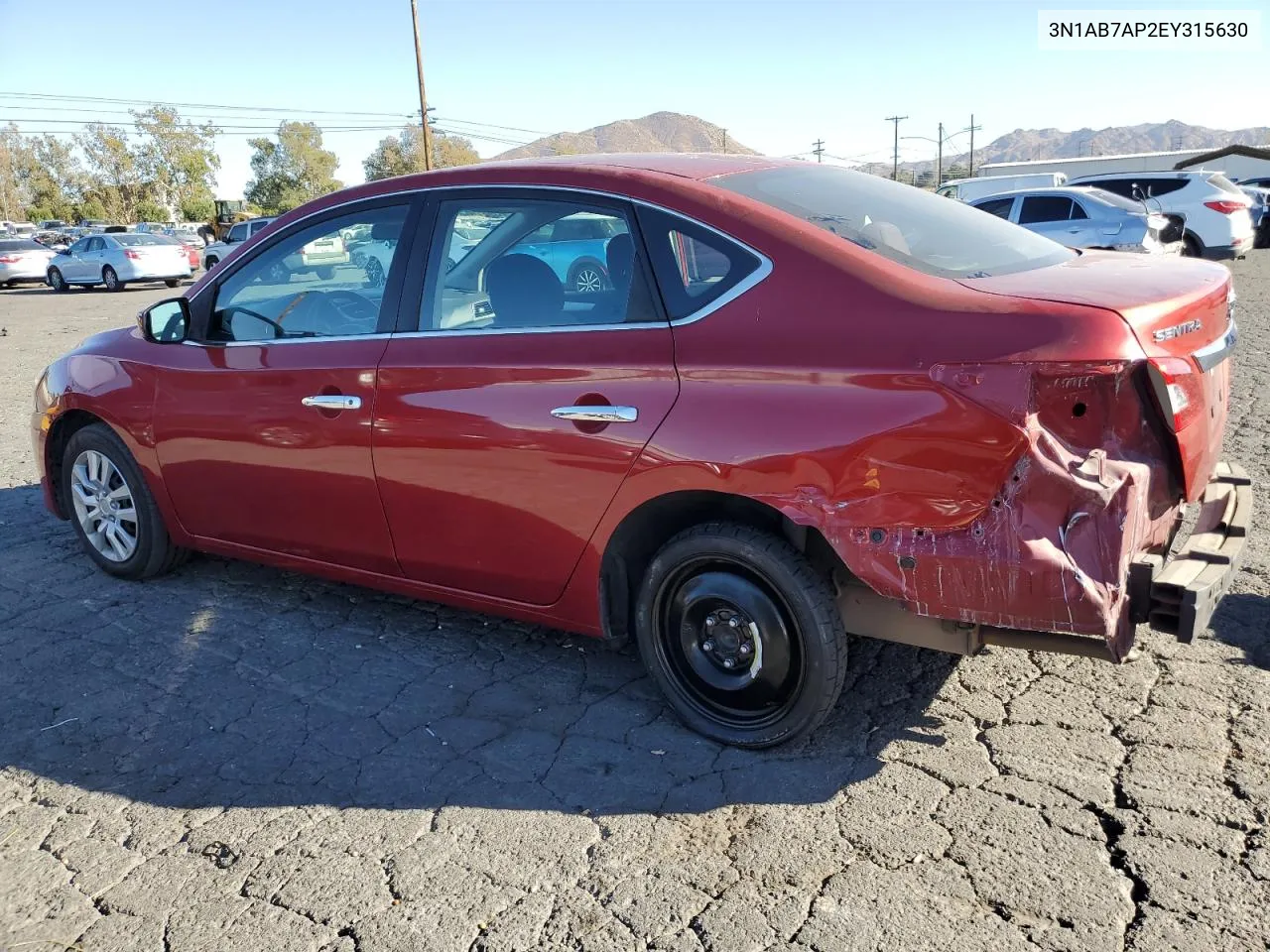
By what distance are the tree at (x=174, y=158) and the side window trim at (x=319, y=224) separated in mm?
94969

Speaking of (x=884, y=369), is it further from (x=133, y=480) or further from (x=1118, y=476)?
(x=133, y=480)

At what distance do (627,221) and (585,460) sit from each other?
A: 77 centimetres

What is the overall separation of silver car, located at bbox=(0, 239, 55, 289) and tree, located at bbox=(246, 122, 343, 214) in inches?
2208

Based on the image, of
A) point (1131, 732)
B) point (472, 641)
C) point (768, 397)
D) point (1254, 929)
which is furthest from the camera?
point (472, 641)

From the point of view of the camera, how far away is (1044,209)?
15312 mm

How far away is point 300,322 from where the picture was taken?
4004mm

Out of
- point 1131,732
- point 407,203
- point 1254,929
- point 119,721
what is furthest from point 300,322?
point 1254,929

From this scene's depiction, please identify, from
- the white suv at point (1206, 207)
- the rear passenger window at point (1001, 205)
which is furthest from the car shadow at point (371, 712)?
the white suv at point (1206, 207)

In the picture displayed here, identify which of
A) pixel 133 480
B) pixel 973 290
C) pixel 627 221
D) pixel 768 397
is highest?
→ pixel 627 221

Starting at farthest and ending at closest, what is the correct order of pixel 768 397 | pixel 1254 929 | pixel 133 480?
pixel 133 480 < pixel 768 397 < pixel 1254 929

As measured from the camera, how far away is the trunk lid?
2.58m

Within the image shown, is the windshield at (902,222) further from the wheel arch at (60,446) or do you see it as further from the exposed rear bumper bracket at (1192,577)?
the wheel arch at (60,446)

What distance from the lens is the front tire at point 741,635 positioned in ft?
9.63

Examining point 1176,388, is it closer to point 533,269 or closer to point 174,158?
point 533,269
